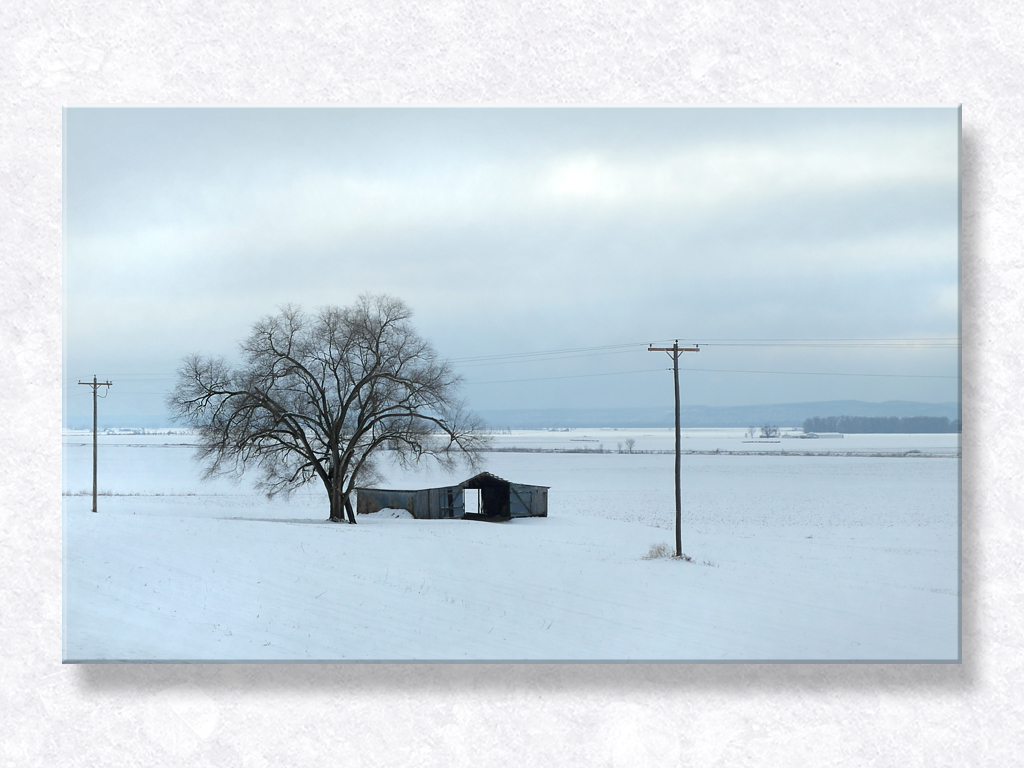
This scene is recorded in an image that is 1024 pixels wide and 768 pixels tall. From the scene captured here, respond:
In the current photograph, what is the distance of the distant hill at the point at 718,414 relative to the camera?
2.92 m

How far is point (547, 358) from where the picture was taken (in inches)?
120

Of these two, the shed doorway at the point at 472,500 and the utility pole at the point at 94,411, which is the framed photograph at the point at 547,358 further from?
the shed doorway at the point at 472,500

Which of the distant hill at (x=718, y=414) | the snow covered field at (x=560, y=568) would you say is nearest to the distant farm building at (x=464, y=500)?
the snow covered field at (x=560, y=568)

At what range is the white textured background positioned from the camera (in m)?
2.75

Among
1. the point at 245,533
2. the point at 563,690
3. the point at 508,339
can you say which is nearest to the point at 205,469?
the point at 245,533

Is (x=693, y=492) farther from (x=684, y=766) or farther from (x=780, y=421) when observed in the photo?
(x=684, y=766)

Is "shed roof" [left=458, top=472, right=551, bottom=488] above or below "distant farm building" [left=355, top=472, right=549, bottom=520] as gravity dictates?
above

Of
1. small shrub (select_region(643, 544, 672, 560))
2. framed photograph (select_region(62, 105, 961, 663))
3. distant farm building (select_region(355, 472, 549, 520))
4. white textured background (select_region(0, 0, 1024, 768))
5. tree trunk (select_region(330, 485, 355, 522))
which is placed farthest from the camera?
tree trunk (select_region(330, 485, 355, 522))

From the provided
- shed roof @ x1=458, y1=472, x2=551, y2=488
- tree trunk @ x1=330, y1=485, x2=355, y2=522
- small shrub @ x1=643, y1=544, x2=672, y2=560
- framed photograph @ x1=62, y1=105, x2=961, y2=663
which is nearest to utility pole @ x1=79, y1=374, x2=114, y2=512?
framed photograph @ x1=62, y1=105, x2=961, y2=663

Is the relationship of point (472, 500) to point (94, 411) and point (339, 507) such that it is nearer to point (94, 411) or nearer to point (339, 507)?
point (339, 507)

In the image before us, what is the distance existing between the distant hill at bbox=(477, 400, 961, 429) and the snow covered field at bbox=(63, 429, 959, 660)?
7cm

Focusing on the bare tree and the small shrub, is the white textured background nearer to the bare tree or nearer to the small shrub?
the small shrub
